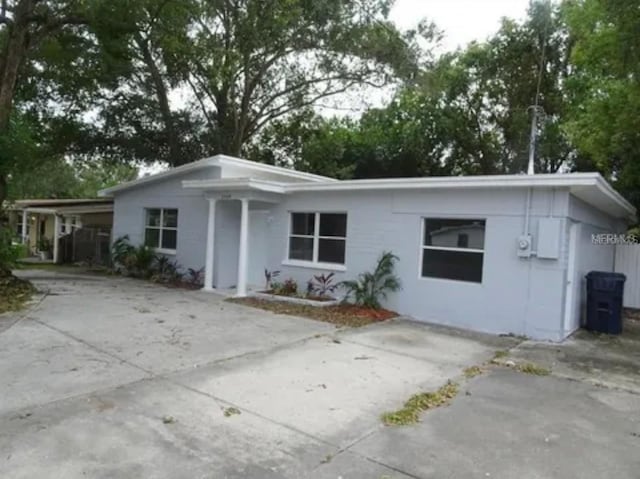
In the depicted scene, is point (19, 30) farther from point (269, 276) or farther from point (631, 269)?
point (631, 269)

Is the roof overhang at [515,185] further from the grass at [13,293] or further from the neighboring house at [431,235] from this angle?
the grass at [13,293]

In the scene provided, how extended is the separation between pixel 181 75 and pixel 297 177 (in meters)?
7.84

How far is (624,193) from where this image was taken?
42.9 ft

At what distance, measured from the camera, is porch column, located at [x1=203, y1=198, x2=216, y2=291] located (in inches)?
459

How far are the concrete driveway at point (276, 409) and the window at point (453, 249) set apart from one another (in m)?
1.69

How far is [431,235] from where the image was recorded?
9.20 meters

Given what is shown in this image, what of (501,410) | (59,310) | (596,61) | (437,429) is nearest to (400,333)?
(501,410)

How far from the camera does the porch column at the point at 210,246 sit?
38.2 feet

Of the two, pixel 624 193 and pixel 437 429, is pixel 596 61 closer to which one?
pixel 624 193

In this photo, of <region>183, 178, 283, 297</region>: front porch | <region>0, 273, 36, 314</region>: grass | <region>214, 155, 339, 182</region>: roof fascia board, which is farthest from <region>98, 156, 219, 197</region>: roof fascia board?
<region>0, 273, 36, 314</region>: grass

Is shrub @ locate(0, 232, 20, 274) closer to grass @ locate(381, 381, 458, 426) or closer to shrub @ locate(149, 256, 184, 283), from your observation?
shrub @ locate(149, 256, 184, 283)

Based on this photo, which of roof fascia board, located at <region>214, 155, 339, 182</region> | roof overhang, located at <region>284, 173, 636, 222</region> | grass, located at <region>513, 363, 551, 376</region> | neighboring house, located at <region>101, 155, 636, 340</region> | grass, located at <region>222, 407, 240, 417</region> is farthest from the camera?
roof fascia board, located at <region>214, 155, 339, 182</region>

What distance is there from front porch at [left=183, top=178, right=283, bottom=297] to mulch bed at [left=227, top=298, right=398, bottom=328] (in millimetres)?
1332

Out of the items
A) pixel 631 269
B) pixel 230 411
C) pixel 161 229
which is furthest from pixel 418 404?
pixel 161 229
